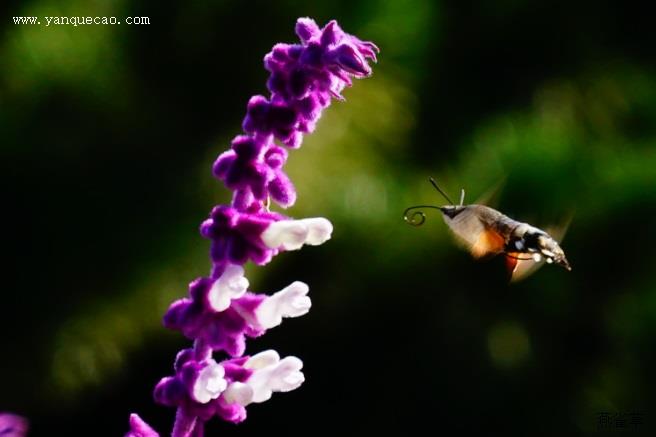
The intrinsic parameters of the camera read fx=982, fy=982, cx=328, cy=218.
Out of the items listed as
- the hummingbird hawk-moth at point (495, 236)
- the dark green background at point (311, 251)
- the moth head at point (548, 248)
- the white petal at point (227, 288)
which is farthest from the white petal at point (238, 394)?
the dark green background at point (311, 251)

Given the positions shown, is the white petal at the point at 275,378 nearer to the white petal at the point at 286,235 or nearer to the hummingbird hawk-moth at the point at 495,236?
the white petal at the point at 286,235

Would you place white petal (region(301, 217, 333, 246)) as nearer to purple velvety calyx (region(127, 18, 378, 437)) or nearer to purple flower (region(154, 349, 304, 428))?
purple velvety calyx (region(127, 18, 378, 437))

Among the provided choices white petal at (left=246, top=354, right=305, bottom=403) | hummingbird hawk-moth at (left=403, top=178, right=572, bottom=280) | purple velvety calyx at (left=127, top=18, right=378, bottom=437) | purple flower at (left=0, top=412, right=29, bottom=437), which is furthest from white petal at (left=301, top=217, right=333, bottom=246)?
hummingbird hawk-moth at (left=403, top=178, right=572, bottom=280)

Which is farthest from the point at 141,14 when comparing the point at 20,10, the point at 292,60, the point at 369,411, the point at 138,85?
the point at 292,60

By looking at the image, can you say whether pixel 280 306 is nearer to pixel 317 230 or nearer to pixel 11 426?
pixel 317 230

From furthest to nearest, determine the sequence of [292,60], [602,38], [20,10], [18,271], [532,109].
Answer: [602,38]
[532,109]
[20,10]
[18,271]
[292,60]

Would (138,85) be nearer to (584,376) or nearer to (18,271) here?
(18,271)

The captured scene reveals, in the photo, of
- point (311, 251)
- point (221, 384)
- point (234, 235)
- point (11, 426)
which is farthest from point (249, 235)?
point (311, 251)
